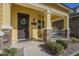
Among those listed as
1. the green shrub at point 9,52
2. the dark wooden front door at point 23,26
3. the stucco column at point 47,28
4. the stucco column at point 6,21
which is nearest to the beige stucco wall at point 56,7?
the stucco column at point 47,28

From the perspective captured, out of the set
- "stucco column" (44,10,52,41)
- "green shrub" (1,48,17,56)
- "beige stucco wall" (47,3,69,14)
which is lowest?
"green shrub" (1,48,17,56)

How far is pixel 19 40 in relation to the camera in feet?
31.8

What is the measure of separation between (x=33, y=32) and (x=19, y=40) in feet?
6.90

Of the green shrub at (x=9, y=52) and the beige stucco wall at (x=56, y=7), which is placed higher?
the beige stucco wall at (x=56, y=7)

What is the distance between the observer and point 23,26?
10.4 meters

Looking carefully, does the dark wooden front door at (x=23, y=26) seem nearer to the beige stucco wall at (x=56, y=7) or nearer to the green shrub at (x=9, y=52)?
the beige stucco wall at (x=56, y=7)

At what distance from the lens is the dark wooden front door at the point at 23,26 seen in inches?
395

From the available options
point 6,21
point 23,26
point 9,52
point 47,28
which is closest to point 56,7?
point 47,28

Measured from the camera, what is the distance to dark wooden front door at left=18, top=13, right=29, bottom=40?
10.0 metres

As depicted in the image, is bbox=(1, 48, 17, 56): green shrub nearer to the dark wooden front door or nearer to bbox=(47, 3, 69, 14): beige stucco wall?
the dark wooden front door

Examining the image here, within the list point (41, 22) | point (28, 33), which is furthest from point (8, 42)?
point (41, 22)

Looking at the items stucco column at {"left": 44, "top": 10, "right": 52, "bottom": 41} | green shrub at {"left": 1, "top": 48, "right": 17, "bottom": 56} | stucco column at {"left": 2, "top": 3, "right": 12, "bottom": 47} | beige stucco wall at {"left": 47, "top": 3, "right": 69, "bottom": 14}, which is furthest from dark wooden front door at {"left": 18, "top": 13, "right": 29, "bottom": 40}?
green shrub at {"left": 1, "top": 48, "right": 17, "bottom": 56}

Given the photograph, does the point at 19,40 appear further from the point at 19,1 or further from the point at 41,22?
the point at 41,22

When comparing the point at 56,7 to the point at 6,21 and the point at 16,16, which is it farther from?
the point at 6,21
